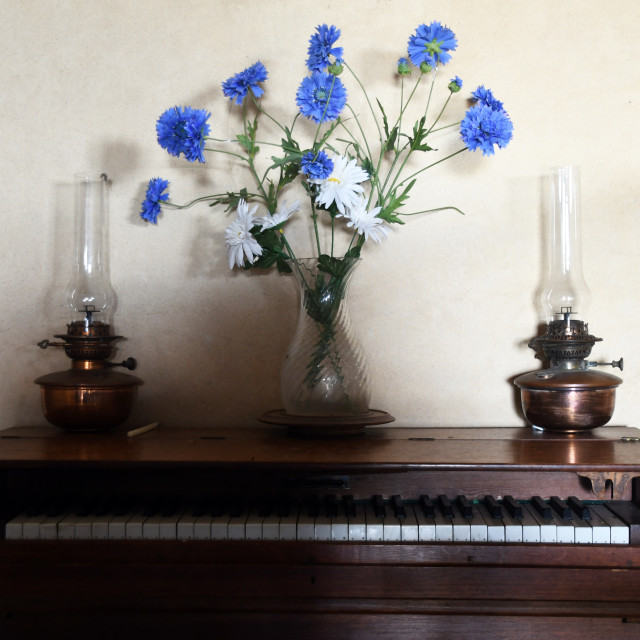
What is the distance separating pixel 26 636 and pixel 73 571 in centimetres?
17

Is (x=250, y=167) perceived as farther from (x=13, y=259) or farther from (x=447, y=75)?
(x=13, y=259)

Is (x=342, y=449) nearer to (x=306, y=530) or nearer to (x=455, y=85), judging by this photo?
(x=306, y=530)

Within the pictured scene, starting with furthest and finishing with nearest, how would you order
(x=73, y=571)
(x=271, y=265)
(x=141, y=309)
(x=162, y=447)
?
(x=141, y=309), (x=271, y=265), (x=162, y=447), (x=73, y=571)

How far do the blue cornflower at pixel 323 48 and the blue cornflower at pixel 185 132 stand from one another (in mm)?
307

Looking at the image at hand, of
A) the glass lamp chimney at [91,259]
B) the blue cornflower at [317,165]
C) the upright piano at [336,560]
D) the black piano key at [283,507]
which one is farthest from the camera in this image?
the glass lamp chimney at [91,259]

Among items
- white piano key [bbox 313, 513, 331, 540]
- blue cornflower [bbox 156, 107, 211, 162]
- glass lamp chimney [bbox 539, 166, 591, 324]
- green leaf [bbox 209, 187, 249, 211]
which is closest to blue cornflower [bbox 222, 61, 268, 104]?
blue cornflower [bbox 156, 107, 211, 162]

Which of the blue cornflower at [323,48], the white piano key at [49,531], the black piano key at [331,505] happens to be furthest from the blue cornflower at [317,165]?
the white piano key at [49,531]

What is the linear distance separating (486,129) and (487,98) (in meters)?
0.12

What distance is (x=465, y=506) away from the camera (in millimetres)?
1484

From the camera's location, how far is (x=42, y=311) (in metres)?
2.04

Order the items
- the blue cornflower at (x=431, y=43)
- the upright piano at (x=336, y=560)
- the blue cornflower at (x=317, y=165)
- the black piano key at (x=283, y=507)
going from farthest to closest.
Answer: the blue cornflower at (x=431, y=43) → the blue cornflower at (x=317, y=165) → the black piano key at (x=283, y=507) → the upright piano at (x=336, y=560)

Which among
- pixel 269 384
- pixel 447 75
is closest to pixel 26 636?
pixel 269 384

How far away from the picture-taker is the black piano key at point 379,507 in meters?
1.49

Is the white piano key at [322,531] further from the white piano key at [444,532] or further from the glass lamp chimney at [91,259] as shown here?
the glass lamp chimney at [91,259]
